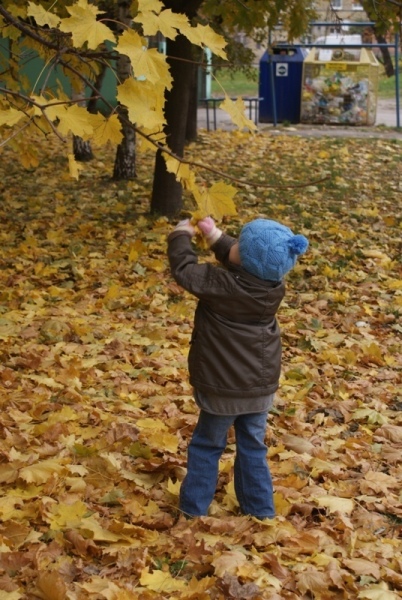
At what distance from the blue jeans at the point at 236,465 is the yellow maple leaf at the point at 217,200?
0.75m

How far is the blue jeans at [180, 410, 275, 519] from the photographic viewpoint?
333 cm

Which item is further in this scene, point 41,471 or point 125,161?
point 125,161

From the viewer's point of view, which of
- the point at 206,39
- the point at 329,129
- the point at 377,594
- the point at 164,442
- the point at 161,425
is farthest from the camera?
the point at 329,129

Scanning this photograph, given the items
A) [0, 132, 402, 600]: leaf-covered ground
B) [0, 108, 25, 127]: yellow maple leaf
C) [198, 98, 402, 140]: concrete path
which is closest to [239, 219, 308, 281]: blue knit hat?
[0, 108, 25, 127]: yellow maple leaf

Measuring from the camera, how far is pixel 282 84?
65.0ft

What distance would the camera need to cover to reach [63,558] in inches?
123

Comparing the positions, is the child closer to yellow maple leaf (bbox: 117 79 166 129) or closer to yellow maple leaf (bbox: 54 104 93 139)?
yellow maple leaf (bbox: 117 79 166 129)

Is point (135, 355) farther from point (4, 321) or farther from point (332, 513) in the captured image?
point (332, 513)

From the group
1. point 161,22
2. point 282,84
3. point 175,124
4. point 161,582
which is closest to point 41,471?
point 161,582

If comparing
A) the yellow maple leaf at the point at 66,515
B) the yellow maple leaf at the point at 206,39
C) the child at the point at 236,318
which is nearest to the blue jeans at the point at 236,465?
the child at the point at 236,318

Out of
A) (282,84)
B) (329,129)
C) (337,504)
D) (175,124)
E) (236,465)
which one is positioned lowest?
(337,504)

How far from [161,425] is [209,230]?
55.8 inches

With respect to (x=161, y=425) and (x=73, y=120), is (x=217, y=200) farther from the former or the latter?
(x=161, y=425)

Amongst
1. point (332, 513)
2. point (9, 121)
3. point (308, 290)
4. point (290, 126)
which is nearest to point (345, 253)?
point (308, 290)
